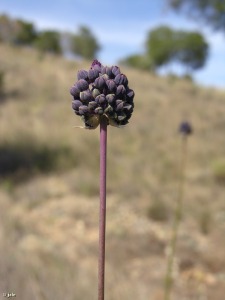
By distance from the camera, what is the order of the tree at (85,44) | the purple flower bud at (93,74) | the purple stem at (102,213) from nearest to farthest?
the purple stem at (102,213), the purple flower bud at (93,74), the tree at (85,44)

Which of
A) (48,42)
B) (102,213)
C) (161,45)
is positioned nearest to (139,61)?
(161,45)

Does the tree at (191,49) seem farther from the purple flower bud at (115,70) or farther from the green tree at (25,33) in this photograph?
the purple flower bud at (115,70)

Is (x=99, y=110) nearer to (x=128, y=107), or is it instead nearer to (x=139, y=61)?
(x=128, y=107)

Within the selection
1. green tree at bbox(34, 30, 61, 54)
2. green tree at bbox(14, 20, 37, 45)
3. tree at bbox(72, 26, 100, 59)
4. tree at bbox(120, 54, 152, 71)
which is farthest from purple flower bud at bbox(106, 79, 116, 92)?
tree at bbox(72, 26, 100, 59)

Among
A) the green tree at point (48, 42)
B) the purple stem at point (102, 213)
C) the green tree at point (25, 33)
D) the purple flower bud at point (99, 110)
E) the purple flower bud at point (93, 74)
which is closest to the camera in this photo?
the purple stem at point (102, 213)

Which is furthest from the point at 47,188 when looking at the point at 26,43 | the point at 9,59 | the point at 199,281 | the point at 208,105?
the point at 26,43

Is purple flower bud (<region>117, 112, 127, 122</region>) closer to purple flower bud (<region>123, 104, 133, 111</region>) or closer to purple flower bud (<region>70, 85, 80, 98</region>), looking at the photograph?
purple flower bud (<region>123, 104, 133, 111</region>)

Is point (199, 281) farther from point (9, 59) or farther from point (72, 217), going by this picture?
point (9, 59)

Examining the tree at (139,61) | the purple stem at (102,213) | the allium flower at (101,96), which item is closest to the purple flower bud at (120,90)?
the allium flower at (101,96)
